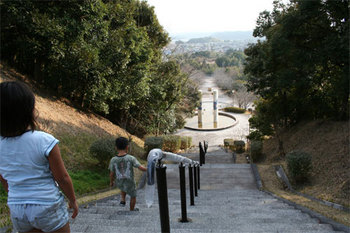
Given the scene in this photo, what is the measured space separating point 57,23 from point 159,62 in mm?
7059

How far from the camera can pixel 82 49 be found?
34.4 feet

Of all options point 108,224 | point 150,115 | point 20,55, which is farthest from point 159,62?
point 108,224

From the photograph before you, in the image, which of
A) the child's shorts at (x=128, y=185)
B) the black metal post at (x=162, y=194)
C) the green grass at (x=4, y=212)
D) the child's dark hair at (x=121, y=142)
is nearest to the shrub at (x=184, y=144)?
the green grass at (x=4, y=212)

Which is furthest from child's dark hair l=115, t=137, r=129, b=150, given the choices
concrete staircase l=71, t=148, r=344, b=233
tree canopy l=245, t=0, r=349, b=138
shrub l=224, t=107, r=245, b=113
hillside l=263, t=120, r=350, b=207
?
shrub l=224, t=107, r=245, b=113

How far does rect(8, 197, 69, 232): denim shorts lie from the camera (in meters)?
1.85

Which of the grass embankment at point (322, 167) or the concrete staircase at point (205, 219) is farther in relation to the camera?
the grass embankment at point (322, 167)

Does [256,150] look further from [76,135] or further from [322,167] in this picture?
[76,135]

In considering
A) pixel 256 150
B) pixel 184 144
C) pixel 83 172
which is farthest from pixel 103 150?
pixel 184 144

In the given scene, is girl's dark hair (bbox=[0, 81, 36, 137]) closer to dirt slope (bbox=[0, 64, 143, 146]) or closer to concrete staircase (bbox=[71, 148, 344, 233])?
concrete staircase (bbox=[71, 148, 344, 233])

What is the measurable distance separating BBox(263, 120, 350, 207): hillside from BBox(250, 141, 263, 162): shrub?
405 mm

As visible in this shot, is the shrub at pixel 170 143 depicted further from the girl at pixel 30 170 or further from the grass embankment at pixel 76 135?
the girl at pixel 30 170

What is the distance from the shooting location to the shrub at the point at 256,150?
12962 millimetres

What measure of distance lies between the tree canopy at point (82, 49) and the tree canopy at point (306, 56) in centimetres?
521

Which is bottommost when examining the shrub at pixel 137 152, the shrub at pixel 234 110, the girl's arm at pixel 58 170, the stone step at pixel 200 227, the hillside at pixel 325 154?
the shrub at pixel 234 110
